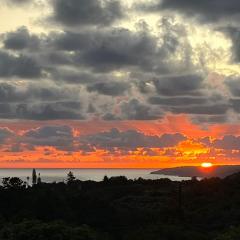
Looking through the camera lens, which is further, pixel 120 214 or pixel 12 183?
pixel 12 183

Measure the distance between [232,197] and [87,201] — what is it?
31.5m

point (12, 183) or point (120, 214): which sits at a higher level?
point (12, 183)

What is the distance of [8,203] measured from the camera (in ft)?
190

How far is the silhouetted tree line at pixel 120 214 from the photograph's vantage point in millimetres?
28734

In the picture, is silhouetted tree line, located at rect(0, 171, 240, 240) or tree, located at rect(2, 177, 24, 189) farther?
tree, located at rect(2, 177, 24, 189)

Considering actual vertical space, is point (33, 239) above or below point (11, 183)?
below

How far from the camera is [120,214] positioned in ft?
193

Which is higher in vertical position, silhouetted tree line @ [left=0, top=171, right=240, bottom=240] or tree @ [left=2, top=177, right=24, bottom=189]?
tree @ [left=2, top=177, right=24, bottom=189]

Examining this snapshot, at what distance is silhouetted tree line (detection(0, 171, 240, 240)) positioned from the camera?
28.7m

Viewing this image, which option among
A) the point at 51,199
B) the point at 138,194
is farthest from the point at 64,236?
the point at 138,194

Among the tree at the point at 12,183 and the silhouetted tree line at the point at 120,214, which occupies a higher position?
the tree at the point at 12,183

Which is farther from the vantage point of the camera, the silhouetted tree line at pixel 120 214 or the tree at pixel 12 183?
the tree at pixel 12 183

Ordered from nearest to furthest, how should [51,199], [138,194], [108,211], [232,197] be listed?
[51,199], [108,211], [232,197], [138,194]

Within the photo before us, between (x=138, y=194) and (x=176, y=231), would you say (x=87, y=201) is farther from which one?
(x=138, y=194)
